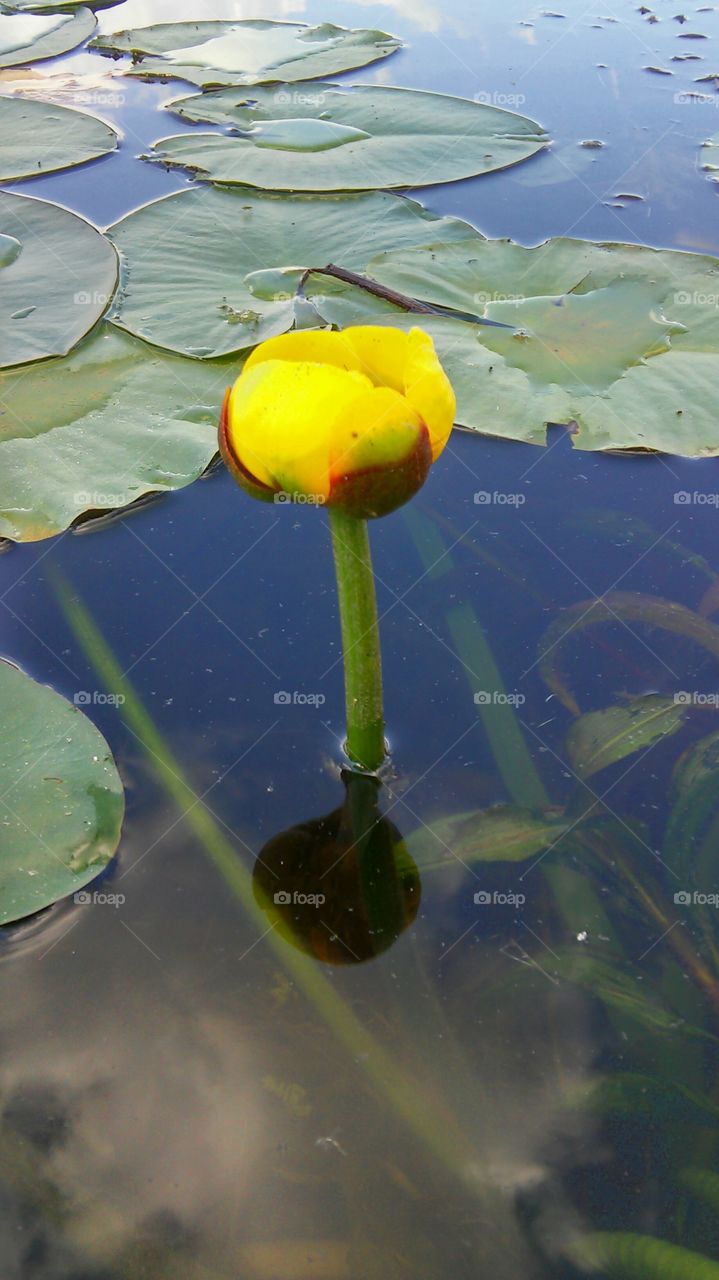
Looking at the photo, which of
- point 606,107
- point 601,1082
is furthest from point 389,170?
point 601,1082

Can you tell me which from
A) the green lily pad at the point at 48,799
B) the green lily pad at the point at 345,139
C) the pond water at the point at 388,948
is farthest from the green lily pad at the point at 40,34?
the green lily pad at the point at 48,799

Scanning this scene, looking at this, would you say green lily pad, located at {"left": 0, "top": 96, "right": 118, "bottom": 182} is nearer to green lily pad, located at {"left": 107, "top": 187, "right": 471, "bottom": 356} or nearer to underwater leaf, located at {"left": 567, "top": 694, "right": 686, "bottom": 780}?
green lily pad, located at {"left": 107, "top": 187, "right": 471, "bottom": 356}

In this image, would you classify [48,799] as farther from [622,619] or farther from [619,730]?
[622,619]

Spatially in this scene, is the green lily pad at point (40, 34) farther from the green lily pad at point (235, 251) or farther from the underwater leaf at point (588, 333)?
the underwater leaf at point (588, 333)

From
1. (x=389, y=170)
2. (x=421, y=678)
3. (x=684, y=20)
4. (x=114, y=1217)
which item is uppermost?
(x=684, y=20)

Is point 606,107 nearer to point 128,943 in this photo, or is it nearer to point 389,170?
Result: point 389,170

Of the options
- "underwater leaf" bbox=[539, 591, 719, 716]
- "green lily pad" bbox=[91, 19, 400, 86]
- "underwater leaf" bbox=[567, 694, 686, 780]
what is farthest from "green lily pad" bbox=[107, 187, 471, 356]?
"green lily pad" bbox=[91, 19, 400, 86]

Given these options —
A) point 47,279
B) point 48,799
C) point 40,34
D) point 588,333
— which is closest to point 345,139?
point 47,279
